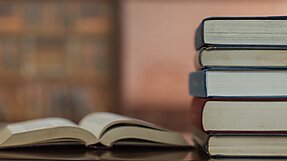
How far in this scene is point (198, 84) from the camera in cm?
67

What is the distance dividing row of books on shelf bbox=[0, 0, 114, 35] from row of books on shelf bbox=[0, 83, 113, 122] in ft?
1.11

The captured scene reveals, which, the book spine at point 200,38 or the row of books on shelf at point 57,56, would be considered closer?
the book spine at point 200,38

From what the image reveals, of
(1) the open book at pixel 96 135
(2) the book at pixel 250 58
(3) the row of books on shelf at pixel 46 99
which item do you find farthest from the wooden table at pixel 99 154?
(3) the row of books on shelf at pixel 46 99

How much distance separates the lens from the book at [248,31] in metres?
0.62

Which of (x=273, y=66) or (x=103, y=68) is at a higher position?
(x=273, y=66)

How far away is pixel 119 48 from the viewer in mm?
3377

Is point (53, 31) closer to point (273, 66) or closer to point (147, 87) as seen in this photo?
point (147, 87)

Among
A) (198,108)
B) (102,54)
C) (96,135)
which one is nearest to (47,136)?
(96,135)

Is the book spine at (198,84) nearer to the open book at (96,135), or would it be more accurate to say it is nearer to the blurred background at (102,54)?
the open book at (96,135)

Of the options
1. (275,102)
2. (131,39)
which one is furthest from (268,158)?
(131,39)

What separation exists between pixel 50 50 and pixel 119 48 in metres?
0.42

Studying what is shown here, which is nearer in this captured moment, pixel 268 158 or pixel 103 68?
pixel 268 158

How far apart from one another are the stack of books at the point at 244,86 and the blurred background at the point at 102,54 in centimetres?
275

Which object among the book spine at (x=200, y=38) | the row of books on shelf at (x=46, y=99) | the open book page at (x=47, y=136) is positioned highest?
the book spine at (x=200, y=38)
